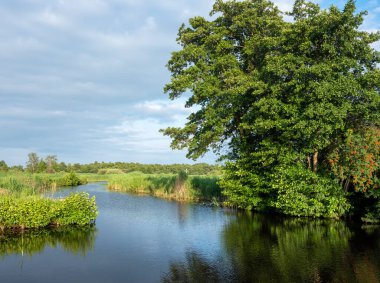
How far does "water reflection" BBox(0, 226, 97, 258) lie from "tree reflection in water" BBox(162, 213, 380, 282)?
18.3 feet

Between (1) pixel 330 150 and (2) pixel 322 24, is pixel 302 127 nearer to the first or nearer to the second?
(1) pixel 330 150

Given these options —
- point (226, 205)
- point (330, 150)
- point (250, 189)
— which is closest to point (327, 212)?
point (330, 150)

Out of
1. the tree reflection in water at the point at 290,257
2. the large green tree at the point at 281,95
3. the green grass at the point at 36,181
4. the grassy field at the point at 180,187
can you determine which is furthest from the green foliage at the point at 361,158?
the green grass at the point at 36,181

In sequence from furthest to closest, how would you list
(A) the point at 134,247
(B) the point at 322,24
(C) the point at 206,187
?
(C) the point at 206,187, (B) the point at 322,24, (A) the point at 134,247

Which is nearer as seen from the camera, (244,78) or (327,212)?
(327,212)

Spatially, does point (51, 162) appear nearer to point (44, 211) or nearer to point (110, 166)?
point (110, 166)

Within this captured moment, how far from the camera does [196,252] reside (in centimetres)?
1520

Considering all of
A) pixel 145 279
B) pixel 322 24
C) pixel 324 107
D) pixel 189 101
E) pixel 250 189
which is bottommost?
pixel 145 279

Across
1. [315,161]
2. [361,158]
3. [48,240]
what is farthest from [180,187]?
[48,240]

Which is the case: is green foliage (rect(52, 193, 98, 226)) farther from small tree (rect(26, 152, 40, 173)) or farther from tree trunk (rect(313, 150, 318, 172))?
small tree (rect(26, 152, 40, 173))

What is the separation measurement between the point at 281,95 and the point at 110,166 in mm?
101423

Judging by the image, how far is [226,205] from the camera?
31.9 m

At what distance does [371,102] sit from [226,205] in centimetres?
1614

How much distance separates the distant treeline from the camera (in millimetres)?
82750
